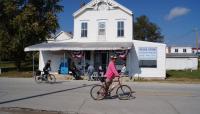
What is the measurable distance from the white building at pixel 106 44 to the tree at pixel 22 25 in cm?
654

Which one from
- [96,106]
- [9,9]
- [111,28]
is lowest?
[96,106]

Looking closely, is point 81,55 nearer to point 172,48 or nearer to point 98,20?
point 98,20

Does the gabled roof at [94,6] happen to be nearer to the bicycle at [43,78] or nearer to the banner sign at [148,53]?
the banner sign at [148,53]

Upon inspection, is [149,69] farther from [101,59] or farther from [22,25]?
[22,25]

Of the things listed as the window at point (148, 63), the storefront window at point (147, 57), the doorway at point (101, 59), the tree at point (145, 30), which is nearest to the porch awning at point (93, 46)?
the doorway at point (101, 59)

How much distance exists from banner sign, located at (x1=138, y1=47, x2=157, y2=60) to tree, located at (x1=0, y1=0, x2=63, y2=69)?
14.0 m

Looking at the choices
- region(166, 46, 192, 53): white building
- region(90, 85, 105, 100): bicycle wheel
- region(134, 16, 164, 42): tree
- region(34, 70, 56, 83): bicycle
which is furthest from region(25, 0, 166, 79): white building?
region(134, 16, 164, 42): tree

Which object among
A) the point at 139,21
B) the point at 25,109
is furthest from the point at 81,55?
the point at 139,21

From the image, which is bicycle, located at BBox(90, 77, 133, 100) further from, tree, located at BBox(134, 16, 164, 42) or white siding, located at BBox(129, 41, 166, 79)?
tree, located at BBox(134, 16, 164, 42)

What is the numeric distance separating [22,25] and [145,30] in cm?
6770

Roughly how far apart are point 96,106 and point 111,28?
70.8 feet

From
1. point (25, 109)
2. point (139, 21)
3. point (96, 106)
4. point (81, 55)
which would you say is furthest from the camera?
point (139, 21)

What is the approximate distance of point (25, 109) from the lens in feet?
40.8

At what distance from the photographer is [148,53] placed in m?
32.9
